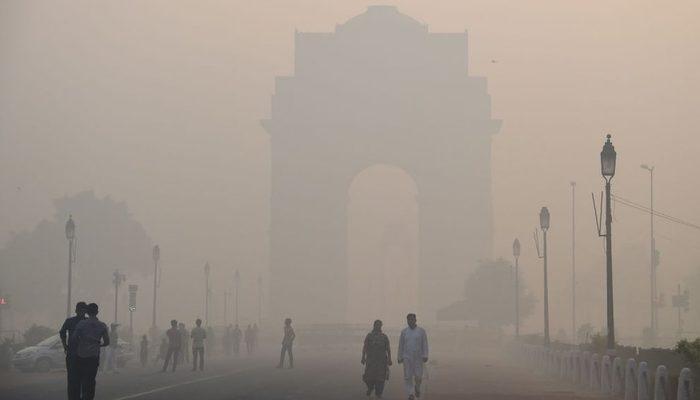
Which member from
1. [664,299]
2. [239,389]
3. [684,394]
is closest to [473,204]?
[664,299]

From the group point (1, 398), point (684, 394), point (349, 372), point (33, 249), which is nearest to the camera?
point (684, 394)

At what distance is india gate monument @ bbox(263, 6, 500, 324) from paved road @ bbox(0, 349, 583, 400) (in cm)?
7264

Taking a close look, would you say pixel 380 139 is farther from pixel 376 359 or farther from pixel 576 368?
pixel 376 359

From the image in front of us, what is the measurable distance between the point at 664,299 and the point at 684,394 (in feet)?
223

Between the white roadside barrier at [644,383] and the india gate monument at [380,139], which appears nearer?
the white roadside barrier at [644,383]

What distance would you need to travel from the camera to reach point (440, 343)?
8281cm

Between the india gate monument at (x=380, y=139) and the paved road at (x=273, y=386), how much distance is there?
2860 inches

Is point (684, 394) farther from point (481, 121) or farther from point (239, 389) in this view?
point (481, 121)

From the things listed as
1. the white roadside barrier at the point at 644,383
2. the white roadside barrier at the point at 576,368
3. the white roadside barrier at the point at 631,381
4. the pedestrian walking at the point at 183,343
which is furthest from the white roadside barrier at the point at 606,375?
the pedestrian walking at the point at 183,343

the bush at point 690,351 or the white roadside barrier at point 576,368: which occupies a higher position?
the bush at point 690,351

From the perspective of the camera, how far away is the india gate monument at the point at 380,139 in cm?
11475

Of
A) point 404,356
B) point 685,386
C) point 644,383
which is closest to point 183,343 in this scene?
point 404,356

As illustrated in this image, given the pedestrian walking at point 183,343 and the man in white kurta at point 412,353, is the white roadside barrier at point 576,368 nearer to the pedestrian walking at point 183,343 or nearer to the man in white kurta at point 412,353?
the man in white kurta at point 412,353

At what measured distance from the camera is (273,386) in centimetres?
3050
